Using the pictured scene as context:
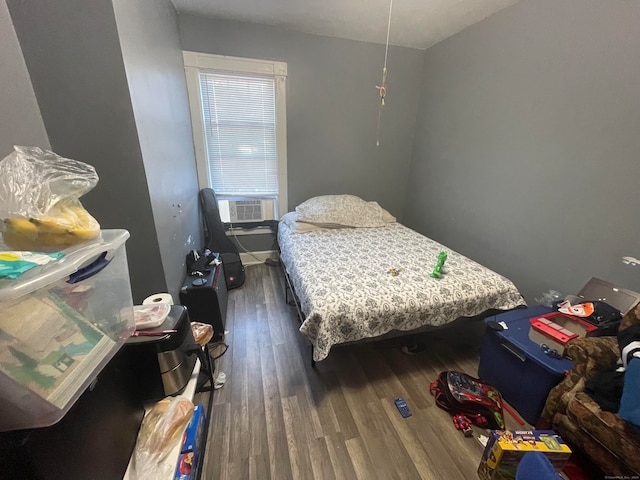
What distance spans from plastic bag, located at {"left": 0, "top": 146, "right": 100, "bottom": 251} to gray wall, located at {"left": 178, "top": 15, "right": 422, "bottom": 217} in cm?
235

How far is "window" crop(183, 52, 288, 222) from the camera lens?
2.60 meters

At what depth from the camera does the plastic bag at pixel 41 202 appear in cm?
68

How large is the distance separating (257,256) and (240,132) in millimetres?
1502

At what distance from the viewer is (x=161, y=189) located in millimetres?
1562

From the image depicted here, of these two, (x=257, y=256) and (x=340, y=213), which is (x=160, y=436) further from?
(x=257, y=256)

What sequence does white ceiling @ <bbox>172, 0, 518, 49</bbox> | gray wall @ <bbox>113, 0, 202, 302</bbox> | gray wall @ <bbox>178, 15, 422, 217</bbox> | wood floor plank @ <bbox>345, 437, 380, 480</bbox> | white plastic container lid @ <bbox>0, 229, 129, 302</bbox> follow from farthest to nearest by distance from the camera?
gray wall @ <bbox>178, 15, 422, 217</bbox>
white ceiling @ <bbox>172, 0, 518, 49</bbox>
gray wall @ <bbox>113, 0, 202, 302</bbox>
wood floor plank @ <bbox>345, 437, 380, 480</bbox>
white plastic container lid @ <bbox>0, 229, 129, 302</bbox>

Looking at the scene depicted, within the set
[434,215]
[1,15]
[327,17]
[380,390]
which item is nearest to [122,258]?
[1,15]

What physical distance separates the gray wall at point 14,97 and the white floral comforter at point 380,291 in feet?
4.70

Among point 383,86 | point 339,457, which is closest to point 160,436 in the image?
point 339,457

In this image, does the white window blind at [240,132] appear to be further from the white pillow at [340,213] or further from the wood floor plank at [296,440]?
the wood floor plank at [296,440]

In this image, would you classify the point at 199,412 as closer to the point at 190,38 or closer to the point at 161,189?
the point at 161,189

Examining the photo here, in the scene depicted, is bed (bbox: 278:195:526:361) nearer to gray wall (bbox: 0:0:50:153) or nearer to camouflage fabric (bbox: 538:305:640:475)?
camouflage fabric (bbox: 538:305:640:475)

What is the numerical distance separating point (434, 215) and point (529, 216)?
1.07m

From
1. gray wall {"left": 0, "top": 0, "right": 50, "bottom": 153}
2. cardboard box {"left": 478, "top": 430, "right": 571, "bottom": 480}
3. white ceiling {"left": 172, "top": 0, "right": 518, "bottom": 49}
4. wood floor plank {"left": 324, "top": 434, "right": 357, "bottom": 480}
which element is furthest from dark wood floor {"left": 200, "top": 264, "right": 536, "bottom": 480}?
white ceiling {"left": 172, "top": 0, "right": 518, "bottom": 49}
